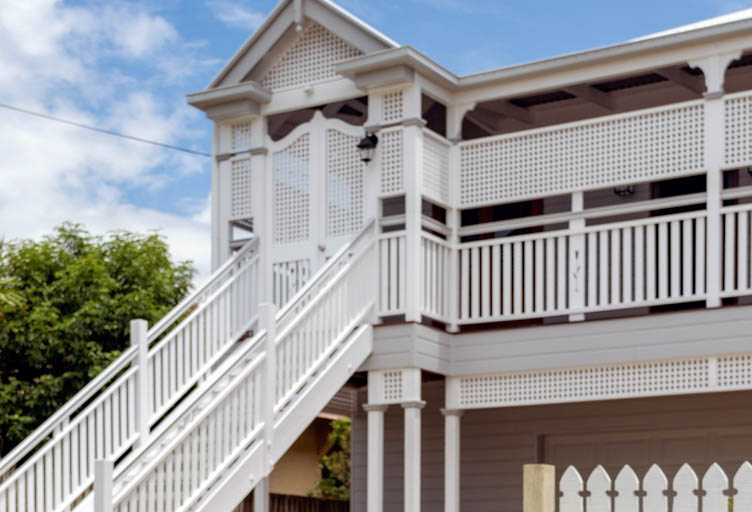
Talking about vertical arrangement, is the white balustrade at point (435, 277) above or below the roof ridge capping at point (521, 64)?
below

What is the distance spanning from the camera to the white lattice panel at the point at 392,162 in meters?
13.1

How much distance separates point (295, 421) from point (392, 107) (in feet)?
11.2

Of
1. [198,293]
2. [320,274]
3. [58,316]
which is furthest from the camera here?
[58,316]

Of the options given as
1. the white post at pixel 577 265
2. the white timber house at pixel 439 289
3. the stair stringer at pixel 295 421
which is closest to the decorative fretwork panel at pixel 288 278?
the white timber house at pixel 439 289

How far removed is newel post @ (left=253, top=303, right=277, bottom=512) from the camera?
37.8 ft

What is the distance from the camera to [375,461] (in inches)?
497

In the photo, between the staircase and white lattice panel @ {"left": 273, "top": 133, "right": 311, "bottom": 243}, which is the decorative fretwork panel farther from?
the staircase

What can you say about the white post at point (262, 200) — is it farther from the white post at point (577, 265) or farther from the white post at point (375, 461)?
the white post at point (577, 265)

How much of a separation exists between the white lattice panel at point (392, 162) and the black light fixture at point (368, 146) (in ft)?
0.30

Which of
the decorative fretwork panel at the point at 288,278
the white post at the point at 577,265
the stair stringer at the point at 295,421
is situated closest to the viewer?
the stair stringer at the point at 295,421

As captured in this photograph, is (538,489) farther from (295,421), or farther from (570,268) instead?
(570,268)

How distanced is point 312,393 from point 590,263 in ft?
9.69

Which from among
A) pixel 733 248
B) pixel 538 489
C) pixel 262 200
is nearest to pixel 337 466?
pixel 262 200

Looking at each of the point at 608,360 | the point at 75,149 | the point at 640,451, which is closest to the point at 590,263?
the point at 608,360
